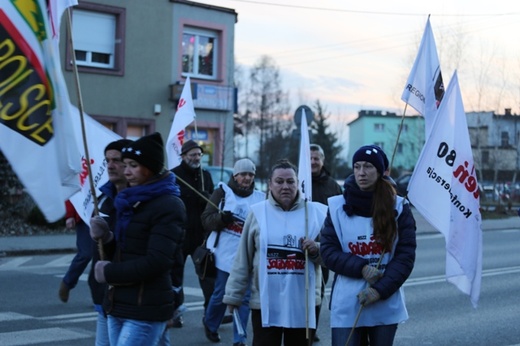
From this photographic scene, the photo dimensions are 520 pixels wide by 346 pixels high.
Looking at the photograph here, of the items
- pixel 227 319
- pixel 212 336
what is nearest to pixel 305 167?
pixel 212 336

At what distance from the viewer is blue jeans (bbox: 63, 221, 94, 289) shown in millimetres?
10180

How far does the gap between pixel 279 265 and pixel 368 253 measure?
2.85ft

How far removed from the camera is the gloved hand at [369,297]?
18.2 ft

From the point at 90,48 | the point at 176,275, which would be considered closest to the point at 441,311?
the point at 176,275

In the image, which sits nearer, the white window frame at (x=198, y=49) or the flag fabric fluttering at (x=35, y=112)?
the flag fabric fluttering at (x=35, y=112)

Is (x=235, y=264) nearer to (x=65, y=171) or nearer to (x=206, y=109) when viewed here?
(x=65, y=171)

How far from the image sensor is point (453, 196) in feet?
21.3

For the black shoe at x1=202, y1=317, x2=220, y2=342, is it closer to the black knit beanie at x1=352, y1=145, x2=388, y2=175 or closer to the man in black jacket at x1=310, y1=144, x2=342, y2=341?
the man in black jacket at x1=310, y1=144, x2=342, y2=341

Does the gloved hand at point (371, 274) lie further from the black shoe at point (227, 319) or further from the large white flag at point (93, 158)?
the black shoe at point (227, 319)

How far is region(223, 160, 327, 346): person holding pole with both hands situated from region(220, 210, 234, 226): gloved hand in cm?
241

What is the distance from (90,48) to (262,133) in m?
41.2

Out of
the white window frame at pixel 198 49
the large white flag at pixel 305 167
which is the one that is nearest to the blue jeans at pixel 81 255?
the large white flag at pixel 305 167

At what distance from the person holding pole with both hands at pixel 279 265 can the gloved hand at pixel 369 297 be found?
0.80 metres

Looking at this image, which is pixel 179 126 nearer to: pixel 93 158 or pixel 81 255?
pixel 81 255
